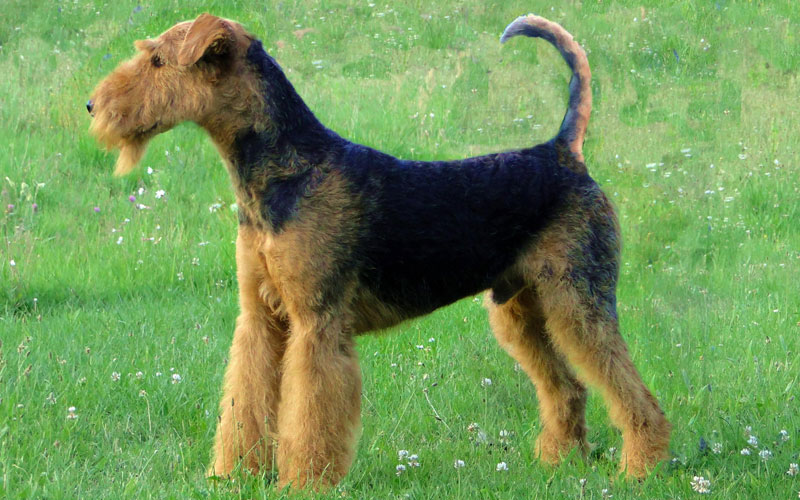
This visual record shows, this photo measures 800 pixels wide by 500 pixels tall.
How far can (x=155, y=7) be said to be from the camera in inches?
400

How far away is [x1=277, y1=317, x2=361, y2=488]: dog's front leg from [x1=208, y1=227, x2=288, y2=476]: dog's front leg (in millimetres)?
173

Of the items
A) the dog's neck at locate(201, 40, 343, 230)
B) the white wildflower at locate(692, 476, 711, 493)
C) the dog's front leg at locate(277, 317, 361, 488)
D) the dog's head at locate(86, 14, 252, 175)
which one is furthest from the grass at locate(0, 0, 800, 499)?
the dog's head at locate(86, 14, 252, 175)

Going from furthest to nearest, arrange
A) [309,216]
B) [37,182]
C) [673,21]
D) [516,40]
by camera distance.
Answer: [673,21]
[516,40]
[37,182]
[309,216]

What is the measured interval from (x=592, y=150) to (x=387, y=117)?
6.51 ft

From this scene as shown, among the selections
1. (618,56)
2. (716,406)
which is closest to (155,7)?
(618,56)

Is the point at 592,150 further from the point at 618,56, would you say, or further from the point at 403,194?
the point at 403,194

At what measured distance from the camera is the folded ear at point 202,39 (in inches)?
136

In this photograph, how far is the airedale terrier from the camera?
3564 millimetres

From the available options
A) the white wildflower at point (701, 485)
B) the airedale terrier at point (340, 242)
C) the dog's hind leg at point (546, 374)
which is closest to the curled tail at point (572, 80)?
the airedale terrier at point (340, 242)

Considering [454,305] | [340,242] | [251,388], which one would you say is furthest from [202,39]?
[454,305]

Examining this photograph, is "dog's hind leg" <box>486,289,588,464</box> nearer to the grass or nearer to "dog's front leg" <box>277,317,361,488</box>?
the grass

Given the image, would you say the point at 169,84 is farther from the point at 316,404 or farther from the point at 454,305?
the point at 454,305

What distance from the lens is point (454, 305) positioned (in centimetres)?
613

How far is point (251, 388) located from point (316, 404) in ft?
1.29
